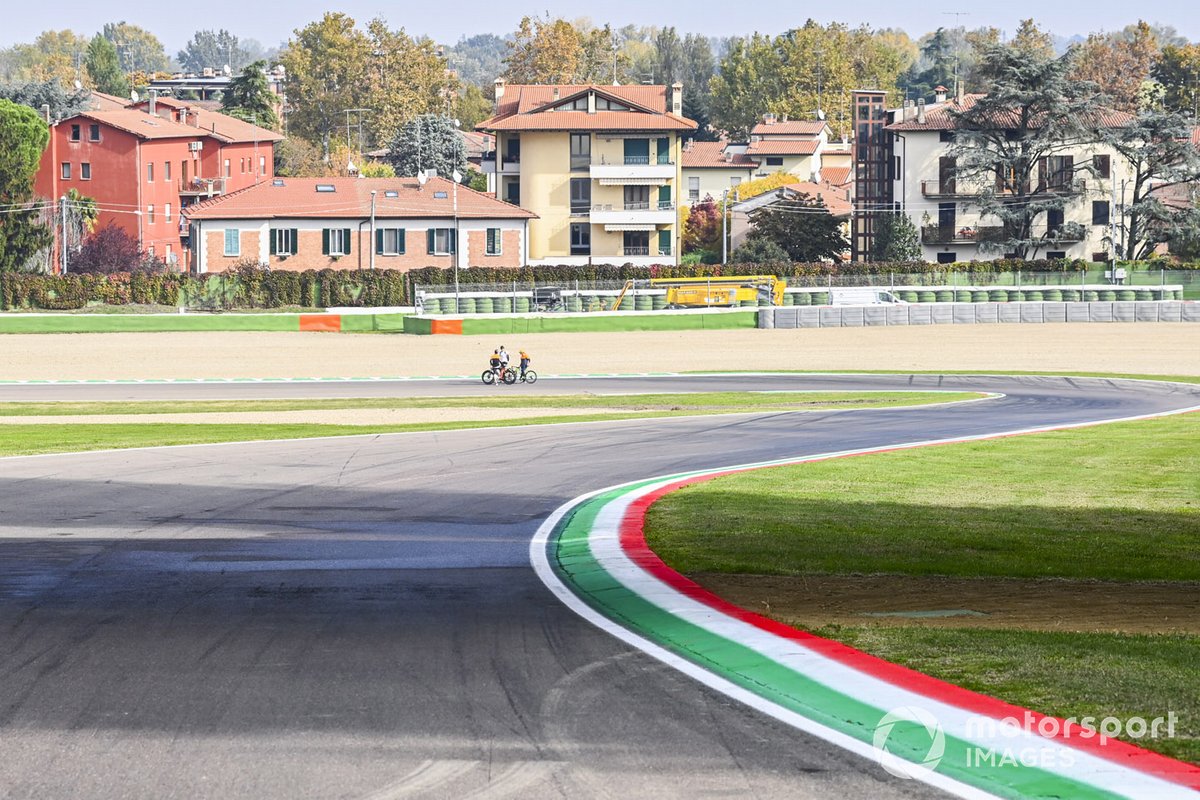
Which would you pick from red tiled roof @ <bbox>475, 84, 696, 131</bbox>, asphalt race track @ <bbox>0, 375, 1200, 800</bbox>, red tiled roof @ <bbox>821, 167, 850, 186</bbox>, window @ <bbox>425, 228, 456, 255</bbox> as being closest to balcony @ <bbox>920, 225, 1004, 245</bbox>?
red tiled roof @ <bbox>475, 84, 696, 131</bbox>

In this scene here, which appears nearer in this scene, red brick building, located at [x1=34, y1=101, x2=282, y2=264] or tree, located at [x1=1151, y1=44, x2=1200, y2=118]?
red brick building, located at [x1=34, y1=101, x2=282, y2=264]

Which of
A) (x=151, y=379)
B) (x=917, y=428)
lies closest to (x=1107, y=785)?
(x=917, y=428)

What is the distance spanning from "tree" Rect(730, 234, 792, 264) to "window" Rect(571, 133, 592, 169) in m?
12.9

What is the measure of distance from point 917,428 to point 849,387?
16269 mm

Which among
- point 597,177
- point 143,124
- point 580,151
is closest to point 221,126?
point 143,124

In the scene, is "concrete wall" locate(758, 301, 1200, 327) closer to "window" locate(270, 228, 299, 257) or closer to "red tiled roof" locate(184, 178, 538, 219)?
"red tiled roof" locate(184, 178, 538, 219)

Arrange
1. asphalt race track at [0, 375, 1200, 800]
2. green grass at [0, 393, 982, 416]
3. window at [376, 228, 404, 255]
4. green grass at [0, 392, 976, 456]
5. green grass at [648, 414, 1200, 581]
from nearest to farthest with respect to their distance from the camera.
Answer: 1. asphalt race track at [0, 375, 1200, 800]
2. green grass at [648, 414, 1200, 581]
3. green grass at [0, 392, 976, 456]
4. green grass at [0, 393, 982, 416]
5. window at [376, 228, 404, 255]

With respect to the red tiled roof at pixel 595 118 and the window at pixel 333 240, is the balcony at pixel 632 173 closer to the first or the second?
the red tiled roof at pixel 595 118

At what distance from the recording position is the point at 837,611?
483 inches

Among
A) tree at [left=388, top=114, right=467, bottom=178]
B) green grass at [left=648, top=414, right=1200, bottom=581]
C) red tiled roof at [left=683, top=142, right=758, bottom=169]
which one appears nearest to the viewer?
green grass at [left=648, top=414, right=1200, bottom=581]

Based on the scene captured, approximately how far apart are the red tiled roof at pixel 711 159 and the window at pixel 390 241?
2014 inches

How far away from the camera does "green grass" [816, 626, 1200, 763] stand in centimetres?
859

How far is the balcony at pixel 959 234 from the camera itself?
99250mm

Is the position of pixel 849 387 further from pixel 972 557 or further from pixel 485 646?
pixel 485 646
